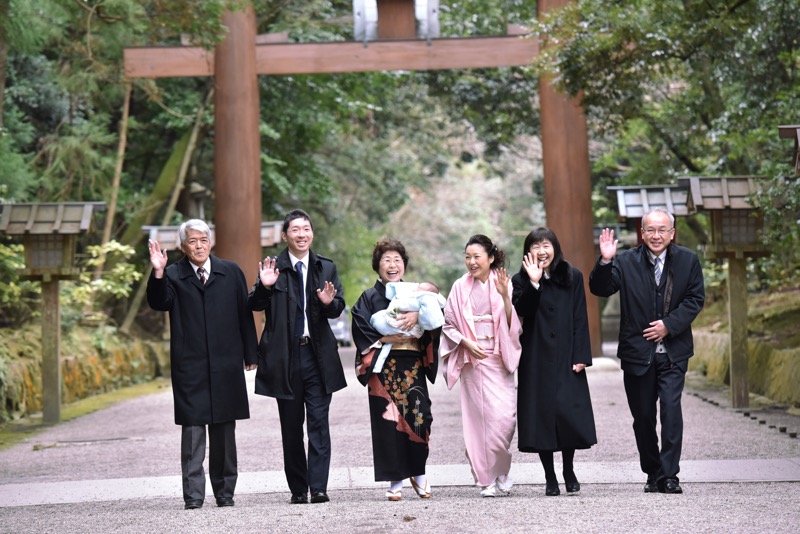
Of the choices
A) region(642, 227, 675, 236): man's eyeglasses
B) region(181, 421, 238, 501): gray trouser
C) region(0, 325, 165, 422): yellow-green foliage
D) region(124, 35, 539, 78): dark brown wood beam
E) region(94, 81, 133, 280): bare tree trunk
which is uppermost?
region(124, 35, 539, 78): dark brown wood beam

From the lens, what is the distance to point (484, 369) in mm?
7535

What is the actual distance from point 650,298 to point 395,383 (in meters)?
1.70

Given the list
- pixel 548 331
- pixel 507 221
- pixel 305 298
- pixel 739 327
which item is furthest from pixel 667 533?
pixel 507 221

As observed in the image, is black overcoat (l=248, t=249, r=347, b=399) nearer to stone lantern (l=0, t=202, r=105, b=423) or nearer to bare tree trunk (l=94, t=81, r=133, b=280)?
stone lantern (l=0, t=202, r=105, b=423)

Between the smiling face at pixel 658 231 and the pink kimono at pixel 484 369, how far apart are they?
3.10ft

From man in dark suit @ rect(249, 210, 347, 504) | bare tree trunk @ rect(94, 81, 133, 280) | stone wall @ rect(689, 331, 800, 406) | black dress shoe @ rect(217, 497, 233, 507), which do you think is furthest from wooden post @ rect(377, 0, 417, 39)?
black dress shoe @ rect(217, 497, 233, 507)

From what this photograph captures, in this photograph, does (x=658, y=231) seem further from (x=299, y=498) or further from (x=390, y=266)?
(x=299, y=498)

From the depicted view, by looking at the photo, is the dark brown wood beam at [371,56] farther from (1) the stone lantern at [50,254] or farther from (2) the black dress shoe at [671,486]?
(2) the black dress shoe at [671,486]

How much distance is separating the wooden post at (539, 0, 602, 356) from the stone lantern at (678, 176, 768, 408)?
5762 mm

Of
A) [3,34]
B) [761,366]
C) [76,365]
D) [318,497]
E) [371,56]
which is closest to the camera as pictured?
[318,497]

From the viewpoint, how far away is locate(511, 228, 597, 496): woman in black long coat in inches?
288

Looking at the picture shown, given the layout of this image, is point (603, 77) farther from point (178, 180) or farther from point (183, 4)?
point (178, 180)

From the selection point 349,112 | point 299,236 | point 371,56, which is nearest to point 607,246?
point 299,236

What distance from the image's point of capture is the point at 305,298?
7457 millimetres
